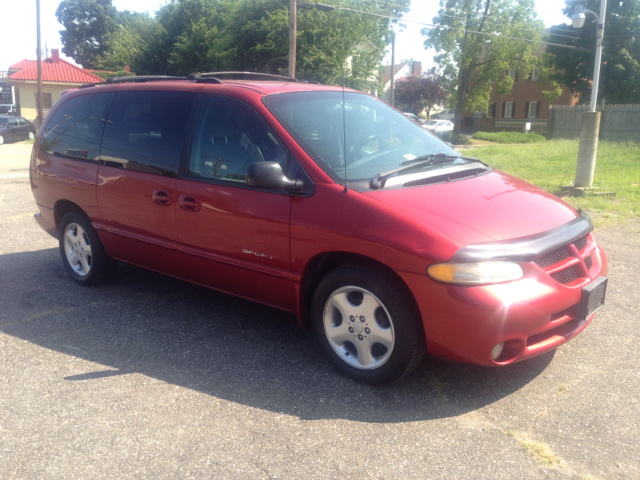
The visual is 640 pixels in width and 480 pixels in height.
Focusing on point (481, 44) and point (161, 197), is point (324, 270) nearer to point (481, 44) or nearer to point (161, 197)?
point (161, 197)

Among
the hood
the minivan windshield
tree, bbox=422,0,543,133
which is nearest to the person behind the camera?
the hood

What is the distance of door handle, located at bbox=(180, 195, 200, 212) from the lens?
13.3ft

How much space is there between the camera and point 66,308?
4848 mm

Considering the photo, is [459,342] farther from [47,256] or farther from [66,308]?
[47,256]

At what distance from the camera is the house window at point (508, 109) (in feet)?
181

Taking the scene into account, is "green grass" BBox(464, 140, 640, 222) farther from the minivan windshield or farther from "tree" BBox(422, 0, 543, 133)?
"tree" BBox(422, 0, 543, 133)

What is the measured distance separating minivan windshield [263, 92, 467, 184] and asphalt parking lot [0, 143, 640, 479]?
1345 mm

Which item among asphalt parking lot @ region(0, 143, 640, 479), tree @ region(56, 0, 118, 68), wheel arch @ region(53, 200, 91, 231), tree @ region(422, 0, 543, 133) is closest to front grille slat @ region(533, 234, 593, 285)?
asphalt parking lot @ region(0, 143, 640, 479)

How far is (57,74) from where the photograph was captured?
46625 millimetres

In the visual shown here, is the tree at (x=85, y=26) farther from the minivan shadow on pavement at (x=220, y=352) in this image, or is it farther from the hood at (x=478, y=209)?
the hood at (x=478, y=209)

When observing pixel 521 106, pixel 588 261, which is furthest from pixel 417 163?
pixel 521 106

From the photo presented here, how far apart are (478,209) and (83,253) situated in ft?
12.2

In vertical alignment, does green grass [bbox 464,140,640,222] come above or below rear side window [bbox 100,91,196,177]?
below

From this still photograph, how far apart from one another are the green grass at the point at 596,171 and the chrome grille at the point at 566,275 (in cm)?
614
